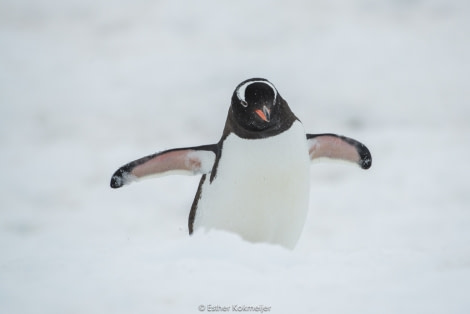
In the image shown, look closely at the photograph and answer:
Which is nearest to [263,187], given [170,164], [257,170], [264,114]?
[257,170]

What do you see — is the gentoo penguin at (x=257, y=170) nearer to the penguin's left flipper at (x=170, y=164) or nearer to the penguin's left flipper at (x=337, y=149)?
the penguin's left flipper at (x=170, y=164)

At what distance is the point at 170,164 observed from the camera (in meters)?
3.00

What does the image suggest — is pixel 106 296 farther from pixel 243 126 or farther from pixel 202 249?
pixel 243 126

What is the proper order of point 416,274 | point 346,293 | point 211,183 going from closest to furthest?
1. point 346,293
2. point 416,274
3. point 211,183

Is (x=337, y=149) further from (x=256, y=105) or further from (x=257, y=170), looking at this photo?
(x=256, y=105)

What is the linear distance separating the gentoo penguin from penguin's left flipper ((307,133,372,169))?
0.66ft

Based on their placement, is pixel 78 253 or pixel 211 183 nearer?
pixel 78 253

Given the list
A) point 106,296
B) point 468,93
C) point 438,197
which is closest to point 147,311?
point 106,296

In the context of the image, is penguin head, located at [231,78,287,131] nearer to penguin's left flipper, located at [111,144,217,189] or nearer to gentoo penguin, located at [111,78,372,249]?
gentoo penguin, located at [111,78,372,249]

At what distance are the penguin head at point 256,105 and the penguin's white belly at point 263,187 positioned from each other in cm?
8

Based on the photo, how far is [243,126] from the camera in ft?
8.82

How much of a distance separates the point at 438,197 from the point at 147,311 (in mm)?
4059

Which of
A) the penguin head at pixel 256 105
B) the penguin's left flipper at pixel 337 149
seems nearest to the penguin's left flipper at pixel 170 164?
the penguin head at pixel 256 105

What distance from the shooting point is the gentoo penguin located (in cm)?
264
